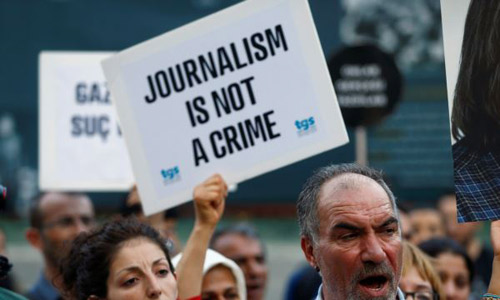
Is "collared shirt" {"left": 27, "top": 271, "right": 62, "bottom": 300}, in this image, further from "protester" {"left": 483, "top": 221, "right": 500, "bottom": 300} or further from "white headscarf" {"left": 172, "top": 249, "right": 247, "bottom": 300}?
"protester" {"left": 483, "top": 221, "right": 500, "bottom": 300}


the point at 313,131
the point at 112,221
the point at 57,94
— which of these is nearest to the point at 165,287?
the point at 112,221

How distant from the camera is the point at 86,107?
7000 mm

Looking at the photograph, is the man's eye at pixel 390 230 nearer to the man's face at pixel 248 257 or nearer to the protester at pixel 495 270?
the protester at pixel 495 270

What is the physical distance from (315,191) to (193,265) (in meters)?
0.97

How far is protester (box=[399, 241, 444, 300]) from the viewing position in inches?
201

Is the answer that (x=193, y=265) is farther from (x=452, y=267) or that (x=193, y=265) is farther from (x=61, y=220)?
(x=61, y=220)

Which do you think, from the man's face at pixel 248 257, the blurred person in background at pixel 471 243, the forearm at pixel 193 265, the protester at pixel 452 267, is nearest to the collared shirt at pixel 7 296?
the forearm at pixel 193 265

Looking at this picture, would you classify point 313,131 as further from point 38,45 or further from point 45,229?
point 38,45

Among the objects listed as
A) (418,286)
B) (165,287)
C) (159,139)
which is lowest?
(418,286)

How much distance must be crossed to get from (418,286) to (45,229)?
2356mm

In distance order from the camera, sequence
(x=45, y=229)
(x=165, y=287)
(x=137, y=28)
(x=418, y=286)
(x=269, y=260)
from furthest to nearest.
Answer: (x=269, y=260), (x=137, y=28), (x=45, y=229), (x=418, y=286), (x=165, y=287)

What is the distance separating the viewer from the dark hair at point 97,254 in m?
4.55

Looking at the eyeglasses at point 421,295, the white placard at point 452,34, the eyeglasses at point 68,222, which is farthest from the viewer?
the eyeglasses at point 68,222

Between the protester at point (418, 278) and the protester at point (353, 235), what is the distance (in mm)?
1211
